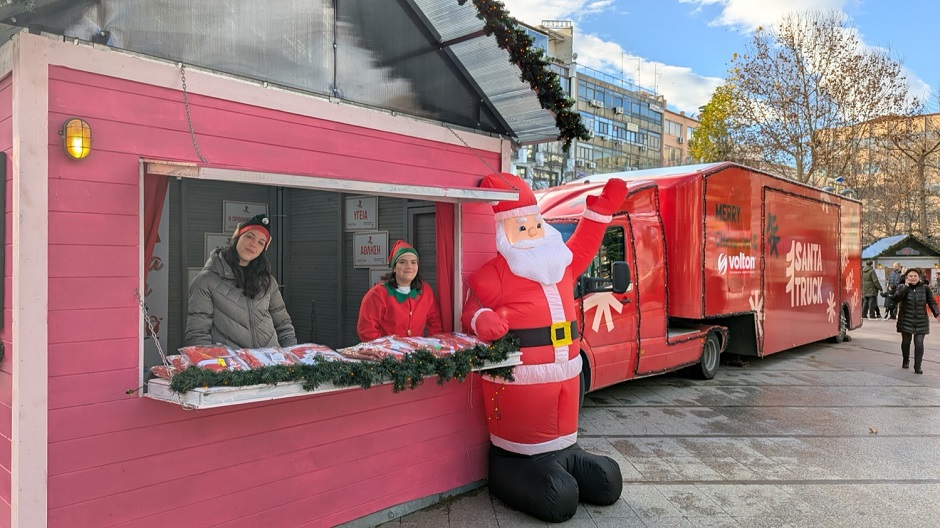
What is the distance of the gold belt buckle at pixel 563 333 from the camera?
14.3 ft

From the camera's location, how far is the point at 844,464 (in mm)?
5609

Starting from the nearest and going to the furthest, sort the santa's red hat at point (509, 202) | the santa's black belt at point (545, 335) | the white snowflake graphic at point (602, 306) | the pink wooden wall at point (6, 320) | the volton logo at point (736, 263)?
the pink wooden wall at point (6, 320) → the santa's black belt at point (545, 335) → the santa's red hat at point (509, 202) → the white snowflake graphic at point (602, 306) → the volton logo at point (736, 263)

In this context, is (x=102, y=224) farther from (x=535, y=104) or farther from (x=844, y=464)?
(x=844, y=464)

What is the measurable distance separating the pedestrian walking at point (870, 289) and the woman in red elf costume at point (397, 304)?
61.2 ft

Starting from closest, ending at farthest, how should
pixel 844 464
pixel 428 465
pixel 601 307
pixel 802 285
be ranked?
pixel 428 465
pixel 844 464
pixel 601 307
pixel 802 285

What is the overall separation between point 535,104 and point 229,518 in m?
3.37

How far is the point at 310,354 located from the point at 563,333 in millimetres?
1818

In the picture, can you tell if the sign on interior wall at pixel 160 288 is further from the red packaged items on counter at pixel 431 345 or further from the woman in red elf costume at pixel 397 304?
the red packaged items on counter at pixel 431 345

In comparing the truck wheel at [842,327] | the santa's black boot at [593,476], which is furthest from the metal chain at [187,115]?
the truck wheel at [842,327]

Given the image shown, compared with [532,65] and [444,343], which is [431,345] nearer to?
[444,343]

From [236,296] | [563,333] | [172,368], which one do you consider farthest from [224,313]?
[563,333]

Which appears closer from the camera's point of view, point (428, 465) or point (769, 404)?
point (428, 465)

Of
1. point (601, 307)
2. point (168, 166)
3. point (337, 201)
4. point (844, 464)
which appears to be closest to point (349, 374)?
point (168, 166)

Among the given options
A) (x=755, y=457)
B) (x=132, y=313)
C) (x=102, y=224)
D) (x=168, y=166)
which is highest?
(x=168, y=166)
